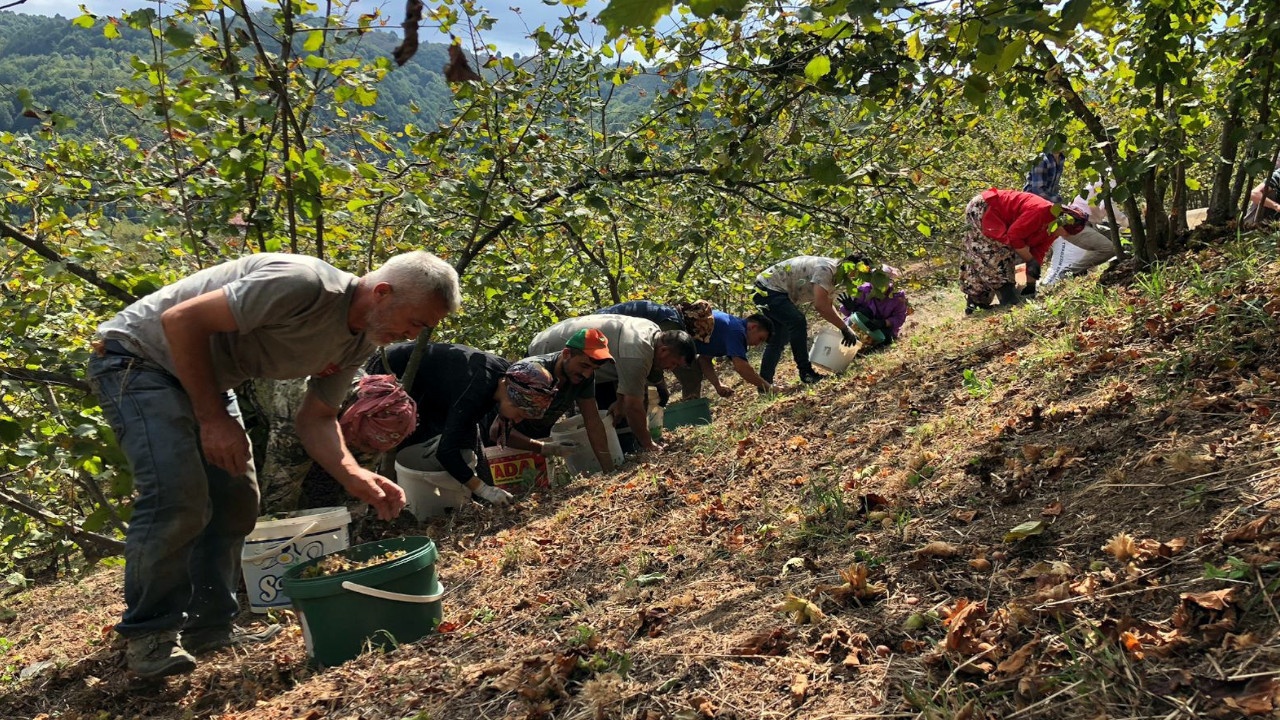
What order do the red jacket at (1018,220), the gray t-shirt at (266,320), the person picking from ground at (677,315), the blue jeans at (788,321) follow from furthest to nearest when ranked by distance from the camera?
the blue jeans at (788,321), the red jacket at (1018,220), the person picking from ground at (677,315), the gray t-shirt at (266,320)

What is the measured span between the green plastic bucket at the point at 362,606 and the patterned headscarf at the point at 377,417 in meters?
1.41

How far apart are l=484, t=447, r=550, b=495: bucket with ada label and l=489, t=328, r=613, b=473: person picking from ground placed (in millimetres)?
114

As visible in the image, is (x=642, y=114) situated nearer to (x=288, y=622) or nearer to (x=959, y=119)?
(x=959, y=119)

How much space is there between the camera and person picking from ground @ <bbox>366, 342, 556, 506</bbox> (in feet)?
16.9

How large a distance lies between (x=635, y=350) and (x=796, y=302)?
2904mm

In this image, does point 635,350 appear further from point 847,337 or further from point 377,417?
point 847,337

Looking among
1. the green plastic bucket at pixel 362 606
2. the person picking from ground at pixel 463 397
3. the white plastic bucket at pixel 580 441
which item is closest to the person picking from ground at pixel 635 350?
the white plastic bucket at pixel 580 441

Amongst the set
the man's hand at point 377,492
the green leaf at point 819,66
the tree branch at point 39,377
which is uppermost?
the green leaf at point 819,66

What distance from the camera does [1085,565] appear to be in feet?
6.96

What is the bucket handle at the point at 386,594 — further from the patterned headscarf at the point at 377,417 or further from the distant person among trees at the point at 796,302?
the distant person among trees at the point at 796,302

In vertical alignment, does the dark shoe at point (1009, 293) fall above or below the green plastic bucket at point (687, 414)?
above

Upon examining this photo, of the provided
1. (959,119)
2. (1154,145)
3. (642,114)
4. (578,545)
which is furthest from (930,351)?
(578,545)

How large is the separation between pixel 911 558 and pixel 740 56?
9.76ft

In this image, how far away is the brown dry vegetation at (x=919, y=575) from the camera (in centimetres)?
178
